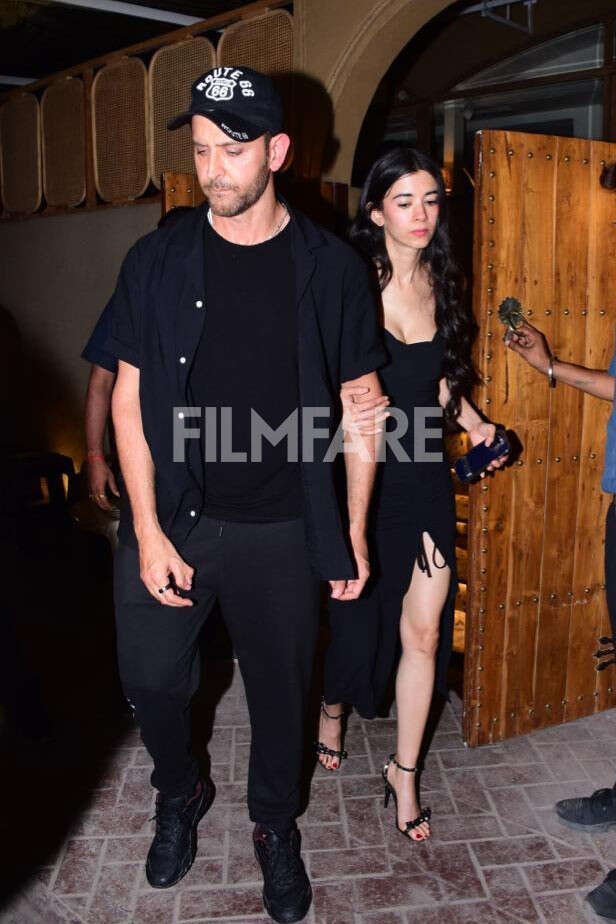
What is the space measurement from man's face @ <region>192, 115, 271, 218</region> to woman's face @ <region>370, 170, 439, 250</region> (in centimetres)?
63

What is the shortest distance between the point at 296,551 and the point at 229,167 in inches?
40.1

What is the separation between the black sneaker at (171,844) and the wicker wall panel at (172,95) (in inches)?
174

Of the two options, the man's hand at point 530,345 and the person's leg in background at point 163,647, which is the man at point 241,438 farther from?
the man's hand at point 530,345

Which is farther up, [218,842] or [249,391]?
[249,391]

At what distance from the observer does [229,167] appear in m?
2.03

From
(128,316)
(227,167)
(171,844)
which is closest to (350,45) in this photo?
(227,167)

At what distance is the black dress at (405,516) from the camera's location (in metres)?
2.65

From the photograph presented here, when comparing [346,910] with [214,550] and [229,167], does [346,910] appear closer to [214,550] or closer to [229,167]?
[214,550]

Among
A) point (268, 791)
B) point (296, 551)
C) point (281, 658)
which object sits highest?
point (296, 551)

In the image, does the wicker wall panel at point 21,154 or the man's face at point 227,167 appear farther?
the wicker wall panel at point 21,154

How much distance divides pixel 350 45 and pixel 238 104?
320 cm

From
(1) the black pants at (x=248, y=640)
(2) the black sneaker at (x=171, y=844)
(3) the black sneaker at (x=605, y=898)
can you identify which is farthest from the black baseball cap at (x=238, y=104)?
(3) the black sneaker at (x=605, y=898)

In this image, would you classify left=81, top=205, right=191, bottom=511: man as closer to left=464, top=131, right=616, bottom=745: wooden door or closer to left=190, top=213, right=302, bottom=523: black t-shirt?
left=190, top=213, right=302, bottom=523: black t-shirt

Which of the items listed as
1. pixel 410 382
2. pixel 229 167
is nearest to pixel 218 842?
pixel 410 382
